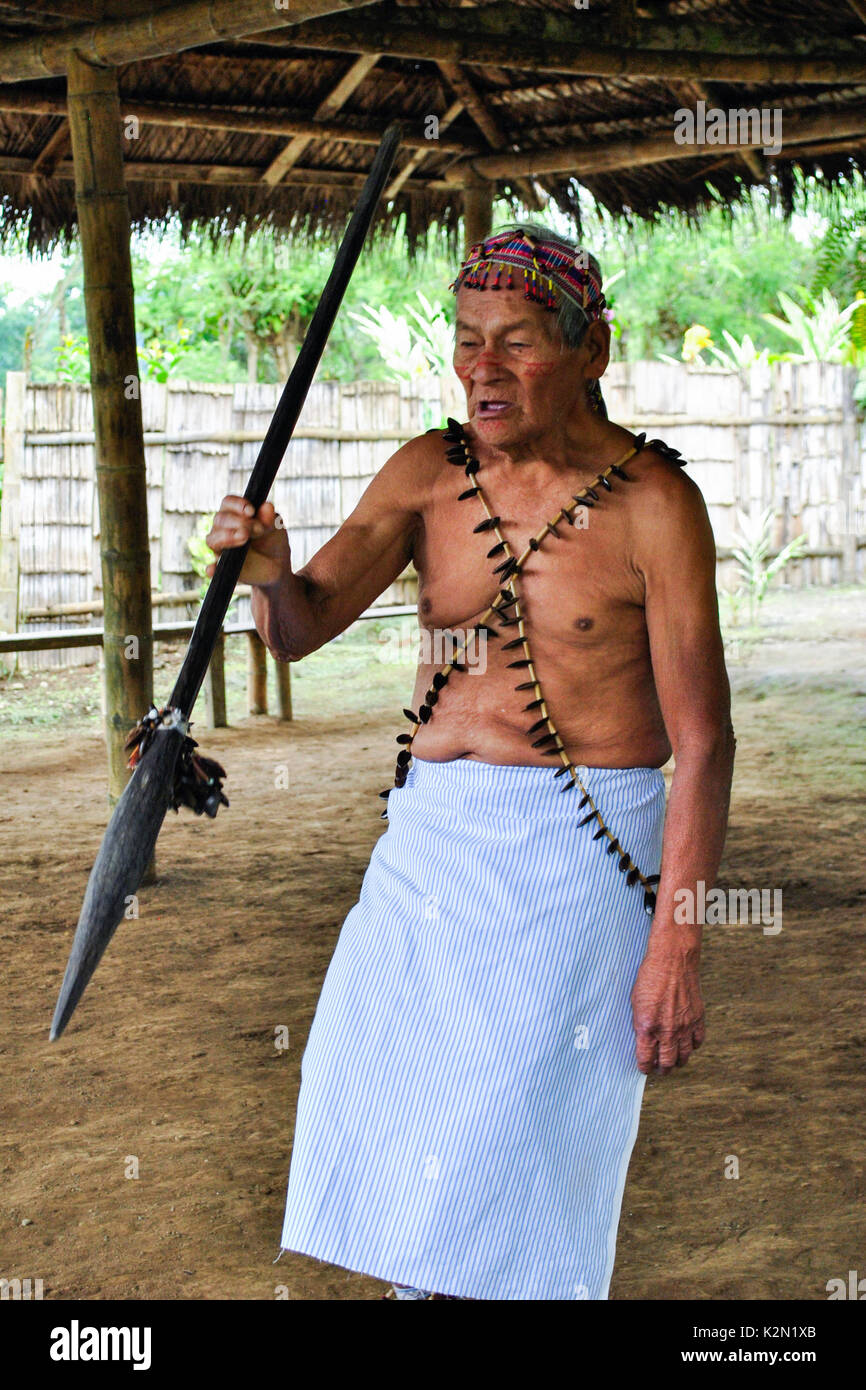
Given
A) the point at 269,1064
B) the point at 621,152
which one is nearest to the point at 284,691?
the point at 621,152

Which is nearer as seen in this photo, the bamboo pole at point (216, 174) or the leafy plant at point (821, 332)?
the bamboo pole at point (216, 174)

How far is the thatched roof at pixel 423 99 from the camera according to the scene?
4.75m

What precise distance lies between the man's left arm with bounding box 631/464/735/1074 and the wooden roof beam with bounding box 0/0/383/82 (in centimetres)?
247

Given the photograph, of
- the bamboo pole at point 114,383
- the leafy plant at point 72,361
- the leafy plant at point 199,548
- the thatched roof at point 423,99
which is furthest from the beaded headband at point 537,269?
the leafy plant at point 72,361

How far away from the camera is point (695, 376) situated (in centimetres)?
1266

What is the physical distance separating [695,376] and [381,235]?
5598 mm

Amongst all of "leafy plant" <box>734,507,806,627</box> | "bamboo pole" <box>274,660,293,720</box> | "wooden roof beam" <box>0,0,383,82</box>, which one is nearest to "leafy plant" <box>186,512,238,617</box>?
"bamboo pole" <box>274,660,293,720</box>

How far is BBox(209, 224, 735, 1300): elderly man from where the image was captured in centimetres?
189

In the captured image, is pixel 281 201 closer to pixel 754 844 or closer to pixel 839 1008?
pixel 754 844

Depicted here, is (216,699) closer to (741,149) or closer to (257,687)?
(257,687)

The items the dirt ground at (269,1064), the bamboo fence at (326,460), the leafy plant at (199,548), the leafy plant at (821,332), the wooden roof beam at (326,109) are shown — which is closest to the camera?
the dirt ground at (269,1064)

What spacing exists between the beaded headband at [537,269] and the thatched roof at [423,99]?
2.30 m

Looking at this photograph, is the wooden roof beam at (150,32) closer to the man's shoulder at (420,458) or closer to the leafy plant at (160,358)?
the man's shoulder at (420,458)

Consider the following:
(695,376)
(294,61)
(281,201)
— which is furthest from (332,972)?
(695,376)
